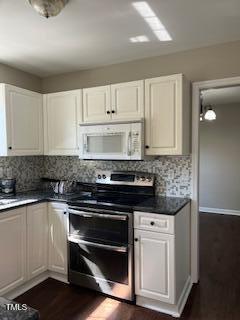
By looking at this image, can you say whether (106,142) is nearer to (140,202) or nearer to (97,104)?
(97,104)

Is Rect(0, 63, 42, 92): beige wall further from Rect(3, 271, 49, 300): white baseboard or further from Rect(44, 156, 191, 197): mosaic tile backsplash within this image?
Rect(3, 271, 49, 300): white baseboard

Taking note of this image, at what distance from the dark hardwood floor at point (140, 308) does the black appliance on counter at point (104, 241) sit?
0.39 feet

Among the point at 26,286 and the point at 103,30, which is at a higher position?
the point at 103,30

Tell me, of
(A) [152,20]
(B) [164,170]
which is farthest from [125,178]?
(A) [152,20]

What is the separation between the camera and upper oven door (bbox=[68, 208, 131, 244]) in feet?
7.54

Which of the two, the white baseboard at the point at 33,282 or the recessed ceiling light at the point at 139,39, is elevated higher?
the recessed ceiling light at the point at 139,39

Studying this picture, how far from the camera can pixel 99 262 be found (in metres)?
2.43

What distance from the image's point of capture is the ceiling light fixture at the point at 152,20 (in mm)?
1810

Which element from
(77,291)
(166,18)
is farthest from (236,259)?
(166,18)

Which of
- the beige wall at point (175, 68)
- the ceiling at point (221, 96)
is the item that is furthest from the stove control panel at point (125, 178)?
the ceiling at point (221, 96)

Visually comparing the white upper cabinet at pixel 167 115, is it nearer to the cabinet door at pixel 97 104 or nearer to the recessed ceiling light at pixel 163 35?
the recessed ceiling light at pixel 163 35

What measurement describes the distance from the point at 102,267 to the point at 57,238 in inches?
23.8

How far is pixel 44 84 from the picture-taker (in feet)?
11.5

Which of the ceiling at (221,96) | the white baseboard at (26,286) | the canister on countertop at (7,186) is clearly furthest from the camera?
the ceiling at (221,96)
